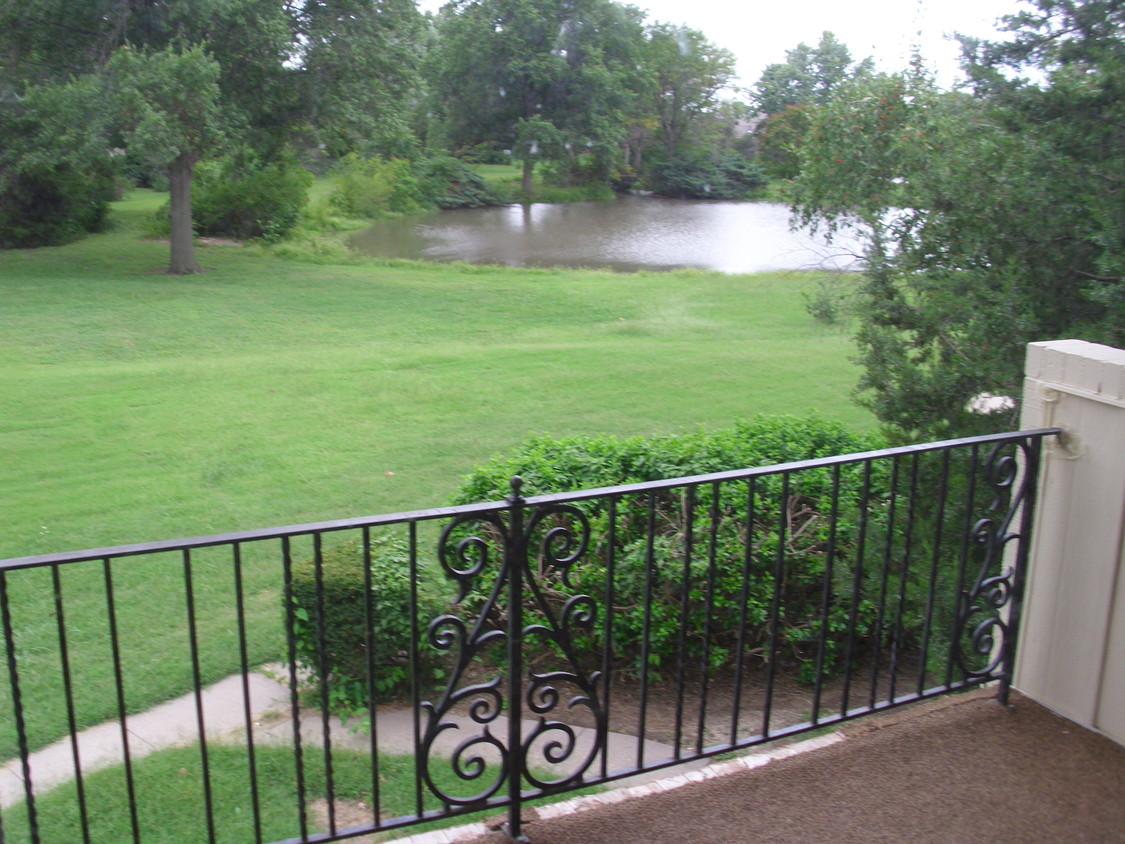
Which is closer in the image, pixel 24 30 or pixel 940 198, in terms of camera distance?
pixel 940 198

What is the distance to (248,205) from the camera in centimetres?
2753

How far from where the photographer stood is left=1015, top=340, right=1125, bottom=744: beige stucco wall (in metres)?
2.84

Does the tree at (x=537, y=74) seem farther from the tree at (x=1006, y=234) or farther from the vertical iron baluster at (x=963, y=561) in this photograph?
the vertical iron baluster at (x=963, y=561)

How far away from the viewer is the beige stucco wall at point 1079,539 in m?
2.84

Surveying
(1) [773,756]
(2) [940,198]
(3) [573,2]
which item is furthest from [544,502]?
(3) [573,2]

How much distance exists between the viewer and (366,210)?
3459cm

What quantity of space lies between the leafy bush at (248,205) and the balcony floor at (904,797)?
1038 inches

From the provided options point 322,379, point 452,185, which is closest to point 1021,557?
point 322,379

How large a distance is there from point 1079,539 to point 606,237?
29854 millimetres

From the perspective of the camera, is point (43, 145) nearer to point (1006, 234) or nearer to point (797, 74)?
point (797, 74)

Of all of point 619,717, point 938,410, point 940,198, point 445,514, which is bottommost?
point 619,717

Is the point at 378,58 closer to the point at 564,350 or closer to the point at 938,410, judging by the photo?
the point at 564,350

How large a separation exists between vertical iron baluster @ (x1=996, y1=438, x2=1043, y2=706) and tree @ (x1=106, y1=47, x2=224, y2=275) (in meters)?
17.9

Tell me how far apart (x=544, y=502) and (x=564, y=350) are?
12464mm
